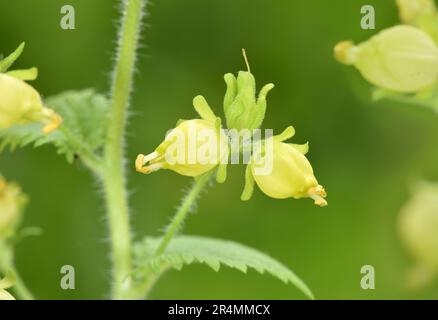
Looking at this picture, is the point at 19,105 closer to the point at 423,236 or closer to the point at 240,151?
the point at 240,151

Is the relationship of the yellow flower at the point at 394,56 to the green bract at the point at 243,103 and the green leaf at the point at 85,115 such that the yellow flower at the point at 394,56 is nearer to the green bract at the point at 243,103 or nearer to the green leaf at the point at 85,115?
the green bract at the point at 243,103

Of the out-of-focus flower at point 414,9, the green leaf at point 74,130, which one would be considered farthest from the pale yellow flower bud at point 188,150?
the out-of-focus flower at point 414,9

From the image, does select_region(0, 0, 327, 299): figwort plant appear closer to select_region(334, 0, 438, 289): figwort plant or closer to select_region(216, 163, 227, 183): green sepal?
select_region(216, 163, 227, 183): green sepal

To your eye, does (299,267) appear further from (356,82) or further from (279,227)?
(356,82)

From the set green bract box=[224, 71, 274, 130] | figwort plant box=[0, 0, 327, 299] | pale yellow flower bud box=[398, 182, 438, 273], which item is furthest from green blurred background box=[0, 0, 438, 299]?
green bract box=[224, 71, 274, 130]

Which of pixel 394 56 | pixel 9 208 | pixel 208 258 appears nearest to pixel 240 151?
pixel 208 258
